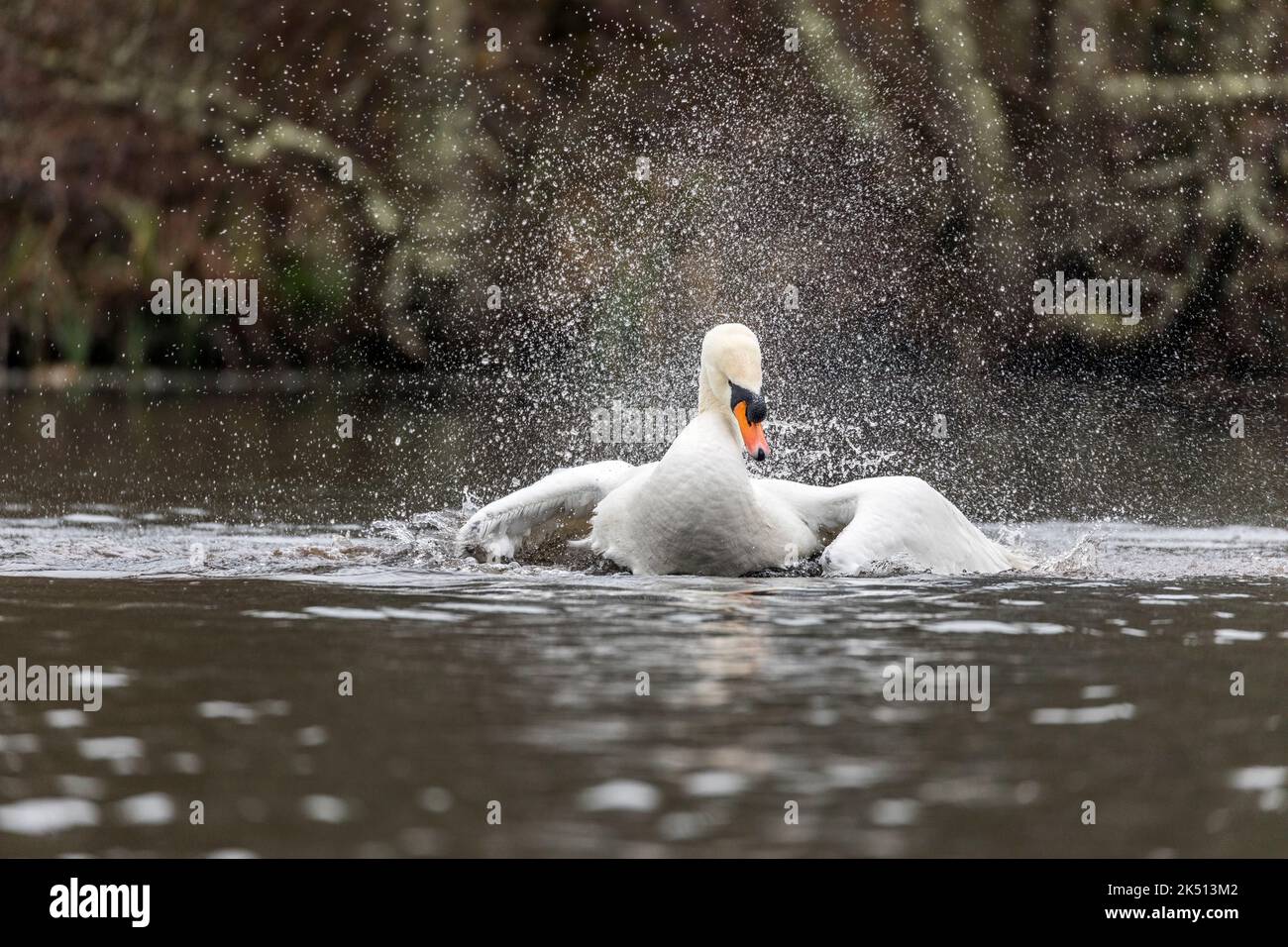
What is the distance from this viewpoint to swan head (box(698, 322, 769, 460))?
1022cm

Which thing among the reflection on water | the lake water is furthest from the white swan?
the reflection on water

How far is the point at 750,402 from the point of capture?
10219mm

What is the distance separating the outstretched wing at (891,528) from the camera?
9836mm

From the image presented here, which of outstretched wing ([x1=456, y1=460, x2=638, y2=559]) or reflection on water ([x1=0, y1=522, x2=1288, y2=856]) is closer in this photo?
reflection on water ([x1=0, y1=522, x2=1288, y2=856])

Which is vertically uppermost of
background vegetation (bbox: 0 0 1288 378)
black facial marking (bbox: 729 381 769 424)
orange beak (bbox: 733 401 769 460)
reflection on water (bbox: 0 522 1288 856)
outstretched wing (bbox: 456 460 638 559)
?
background vegetation (bbox: 0 0 1288 378)

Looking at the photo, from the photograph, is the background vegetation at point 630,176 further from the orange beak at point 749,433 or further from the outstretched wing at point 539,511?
the orange beak at point 749,433

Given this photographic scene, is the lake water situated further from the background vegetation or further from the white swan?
the background vegetation

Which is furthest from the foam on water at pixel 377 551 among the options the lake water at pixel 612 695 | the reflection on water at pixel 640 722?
the reflection on water at pixel 640 722

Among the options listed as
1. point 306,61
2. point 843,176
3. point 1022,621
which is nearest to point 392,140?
point 306,61

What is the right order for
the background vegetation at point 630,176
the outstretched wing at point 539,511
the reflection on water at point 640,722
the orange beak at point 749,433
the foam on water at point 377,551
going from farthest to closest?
the background vegetation at point 630,176 → the outstretched wing at point 539,511 → the foam on water at point 377,551 → the orange beak at point 749,433 → the reflection on water at point 640,722

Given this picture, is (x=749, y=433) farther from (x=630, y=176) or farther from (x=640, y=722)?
(x=630, y=176)

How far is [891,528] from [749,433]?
958 millimetres

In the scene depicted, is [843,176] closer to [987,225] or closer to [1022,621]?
[987,225]

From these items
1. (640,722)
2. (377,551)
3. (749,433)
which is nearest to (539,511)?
(377,551)
